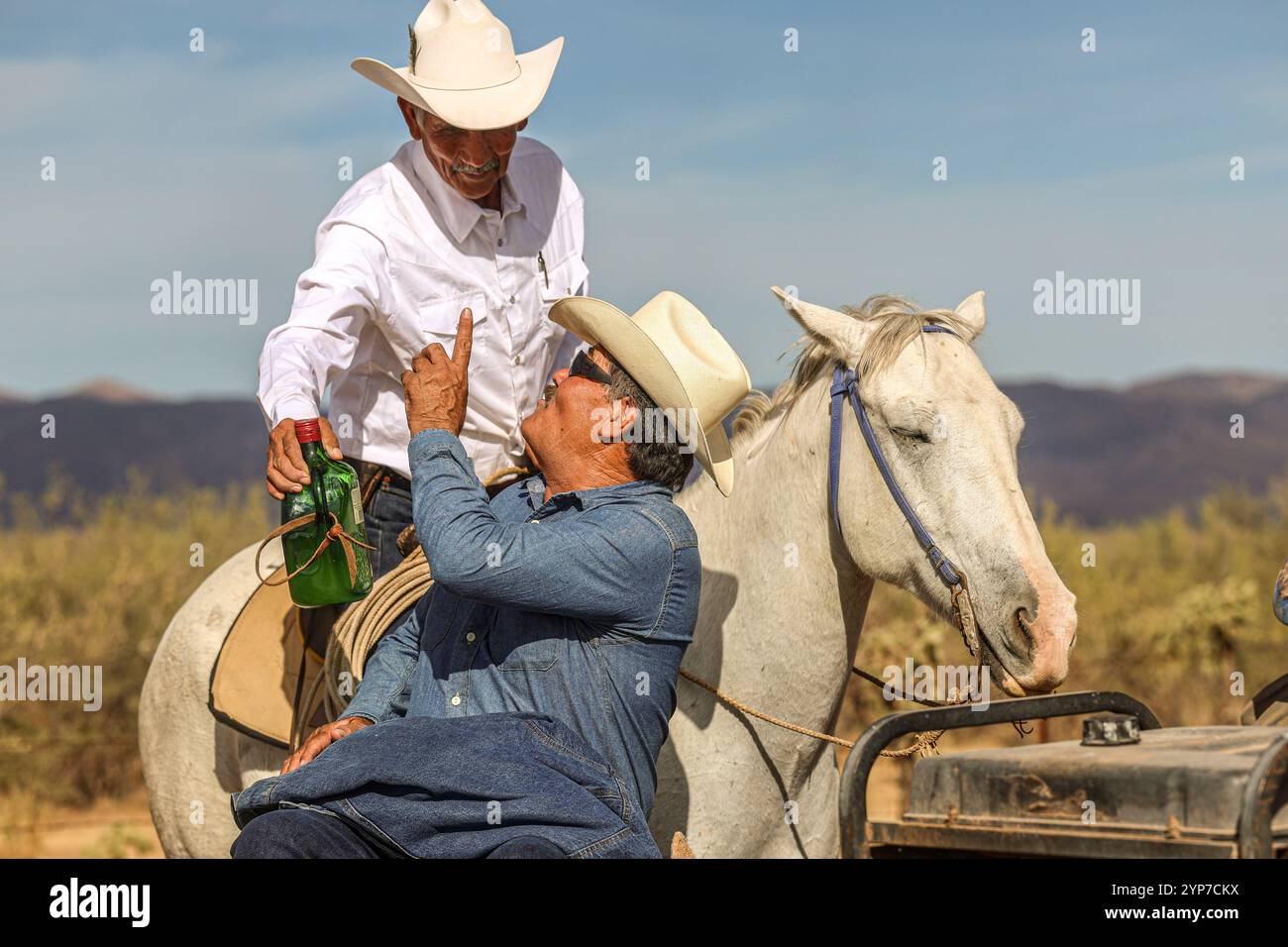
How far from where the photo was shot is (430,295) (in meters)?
4.25

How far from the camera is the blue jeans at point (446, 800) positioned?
2.95 meters

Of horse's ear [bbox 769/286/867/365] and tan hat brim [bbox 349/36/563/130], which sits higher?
tan hat brim [bbox 349/36/563/130]

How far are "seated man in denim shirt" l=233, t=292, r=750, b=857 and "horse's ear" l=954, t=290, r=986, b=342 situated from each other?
0.79 meters

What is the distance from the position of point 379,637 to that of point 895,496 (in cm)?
145

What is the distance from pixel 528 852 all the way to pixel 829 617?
124 cm

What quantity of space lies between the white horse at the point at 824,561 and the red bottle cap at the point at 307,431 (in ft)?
3.84

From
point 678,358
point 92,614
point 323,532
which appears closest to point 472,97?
point 678,358

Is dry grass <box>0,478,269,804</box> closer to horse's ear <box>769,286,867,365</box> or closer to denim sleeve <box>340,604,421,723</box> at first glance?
denim sleeve <box>340,604,421,723</box>

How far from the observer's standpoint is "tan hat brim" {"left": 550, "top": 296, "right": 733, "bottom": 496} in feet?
11.0

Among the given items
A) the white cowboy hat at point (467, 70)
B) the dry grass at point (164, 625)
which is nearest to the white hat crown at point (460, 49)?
the white cowboy hat at point (467, 70)

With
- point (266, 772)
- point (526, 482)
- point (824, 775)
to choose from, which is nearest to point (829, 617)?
point (824, 775)

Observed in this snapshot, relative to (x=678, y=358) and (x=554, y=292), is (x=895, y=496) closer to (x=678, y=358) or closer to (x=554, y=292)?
(x=678, y=358)

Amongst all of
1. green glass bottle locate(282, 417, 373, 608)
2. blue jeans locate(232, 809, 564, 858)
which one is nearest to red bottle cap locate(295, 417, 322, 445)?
green glass bottle locate(282, 417, 373, 608)

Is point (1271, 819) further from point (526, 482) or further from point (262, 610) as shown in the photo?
point (262, 610)
